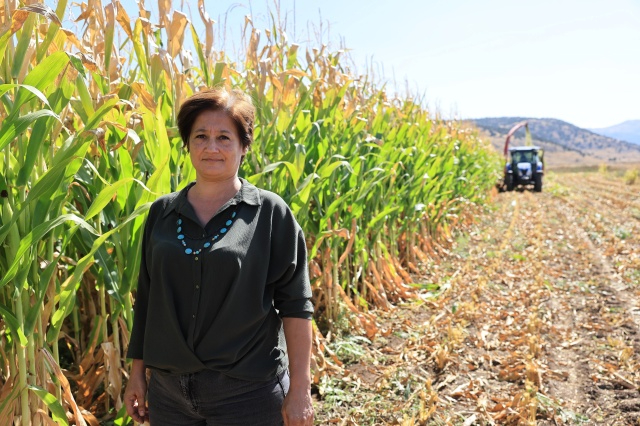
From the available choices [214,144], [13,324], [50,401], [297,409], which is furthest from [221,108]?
[50,401]

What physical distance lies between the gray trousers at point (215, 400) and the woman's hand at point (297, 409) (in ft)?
0.15

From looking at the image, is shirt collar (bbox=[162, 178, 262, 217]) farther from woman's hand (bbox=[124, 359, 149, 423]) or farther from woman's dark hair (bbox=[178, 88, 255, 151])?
woman's hand (bbox=[124, 359, 149, 423])

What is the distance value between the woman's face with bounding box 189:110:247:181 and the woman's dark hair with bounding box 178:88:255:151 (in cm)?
2

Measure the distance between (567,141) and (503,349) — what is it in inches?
6494

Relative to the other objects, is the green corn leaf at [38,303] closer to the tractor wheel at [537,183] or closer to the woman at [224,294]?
the woman at [224,294]

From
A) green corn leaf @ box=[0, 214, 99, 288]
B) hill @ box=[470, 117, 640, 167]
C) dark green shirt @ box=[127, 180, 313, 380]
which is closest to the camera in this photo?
dark green shirt @ box=[127, 180, 313, 380]

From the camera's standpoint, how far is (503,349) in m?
4.18

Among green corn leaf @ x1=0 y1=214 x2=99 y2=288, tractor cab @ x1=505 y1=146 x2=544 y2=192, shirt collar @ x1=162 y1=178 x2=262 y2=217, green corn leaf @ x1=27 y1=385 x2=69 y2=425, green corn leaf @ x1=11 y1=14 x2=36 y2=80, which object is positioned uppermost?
green corn leaf @ x1=11 y1=14 x2=36 y2=80

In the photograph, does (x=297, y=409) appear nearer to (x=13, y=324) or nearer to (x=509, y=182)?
(x=13, y=324)

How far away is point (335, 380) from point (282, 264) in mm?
2098

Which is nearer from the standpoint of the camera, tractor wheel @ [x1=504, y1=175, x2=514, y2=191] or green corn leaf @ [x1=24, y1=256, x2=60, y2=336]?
green corn leaf @ [x1=24, y1=256, x2=60, y2=336]

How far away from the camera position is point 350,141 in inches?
175

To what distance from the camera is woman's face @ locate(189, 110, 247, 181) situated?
1.55 meters

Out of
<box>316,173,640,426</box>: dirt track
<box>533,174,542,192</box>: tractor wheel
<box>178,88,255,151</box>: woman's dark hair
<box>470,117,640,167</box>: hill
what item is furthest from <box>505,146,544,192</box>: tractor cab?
<box>470,117,640,167</box>: hill
